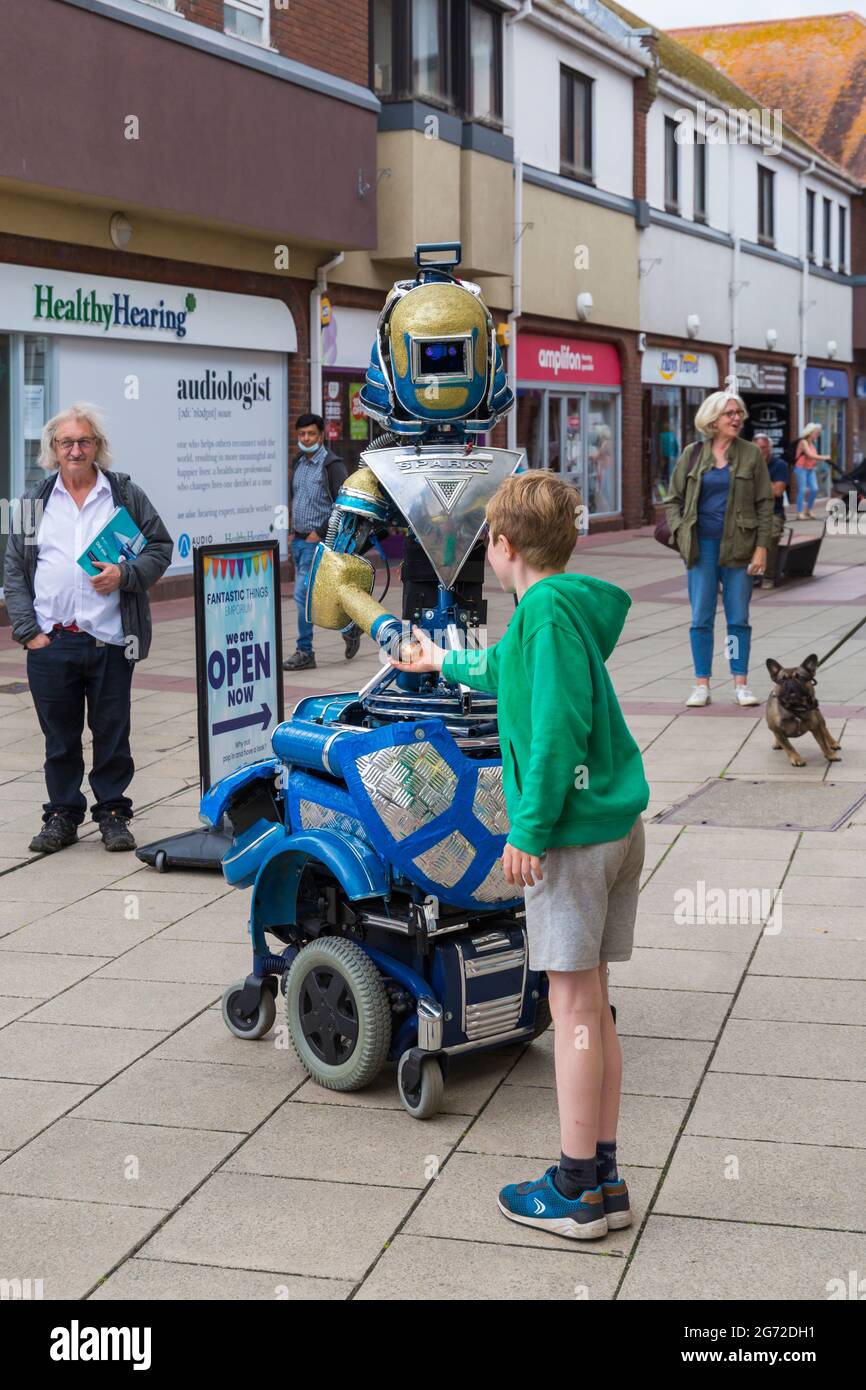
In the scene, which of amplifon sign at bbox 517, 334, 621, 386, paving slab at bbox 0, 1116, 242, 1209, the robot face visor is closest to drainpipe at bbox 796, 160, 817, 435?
amplifon sign at bbox 517, 334, 621, 386

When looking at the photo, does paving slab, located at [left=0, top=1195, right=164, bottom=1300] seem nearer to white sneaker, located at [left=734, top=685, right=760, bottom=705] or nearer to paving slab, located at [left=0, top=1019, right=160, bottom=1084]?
paving slab, located at [left=0, top=1019, right=160, bottom=1084]

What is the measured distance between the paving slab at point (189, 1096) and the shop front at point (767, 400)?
3118 cm

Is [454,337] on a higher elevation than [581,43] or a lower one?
lower

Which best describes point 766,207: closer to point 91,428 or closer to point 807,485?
point 807,485

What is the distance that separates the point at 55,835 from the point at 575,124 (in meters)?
20.4

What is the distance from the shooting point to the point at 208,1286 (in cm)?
350

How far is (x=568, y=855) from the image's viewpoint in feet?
12.3

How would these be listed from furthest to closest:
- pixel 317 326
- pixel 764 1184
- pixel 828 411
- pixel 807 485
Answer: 1. pixel 828 411
2. pixel 807 485
3. pixel 317 326
4. pixel 764 1184

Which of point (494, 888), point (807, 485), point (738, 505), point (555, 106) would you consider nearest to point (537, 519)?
point (494, 888)

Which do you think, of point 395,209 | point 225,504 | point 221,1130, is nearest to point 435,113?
point 395,209

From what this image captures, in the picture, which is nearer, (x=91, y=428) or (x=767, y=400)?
(x=91, y=428)

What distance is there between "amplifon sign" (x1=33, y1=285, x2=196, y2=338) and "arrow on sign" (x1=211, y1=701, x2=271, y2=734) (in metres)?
8.15

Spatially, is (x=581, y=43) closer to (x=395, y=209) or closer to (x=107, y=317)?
(x=395, y=209)

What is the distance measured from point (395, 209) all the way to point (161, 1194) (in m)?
16.8
